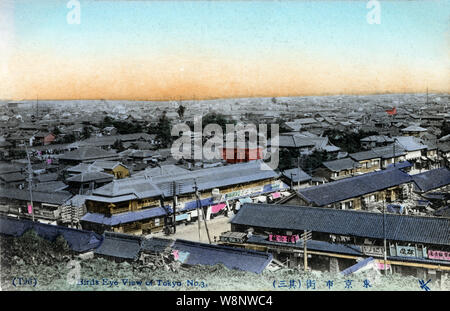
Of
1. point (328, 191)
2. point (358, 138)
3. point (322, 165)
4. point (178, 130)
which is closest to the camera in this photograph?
point (328, 191)

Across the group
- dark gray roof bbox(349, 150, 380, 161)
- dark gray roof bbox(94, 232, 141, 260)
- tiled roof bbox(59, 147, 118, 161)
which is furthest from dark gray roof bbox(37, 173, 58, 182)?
dark gray roof bbox(349, 150, 380, 161)

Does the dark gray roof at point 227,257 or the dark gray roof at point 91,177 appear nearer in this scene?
the dark gray roof at point 227,257

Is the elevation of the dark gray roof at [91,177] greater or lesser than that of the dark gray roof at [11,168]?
lesser

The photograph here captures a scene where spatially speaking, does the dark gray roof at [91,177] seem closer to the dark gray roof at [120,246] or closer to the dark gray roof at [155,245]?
the dark gray roof at [120,246]

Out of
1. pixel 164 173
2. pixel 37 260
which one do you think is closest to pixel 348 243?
pixel 37 260

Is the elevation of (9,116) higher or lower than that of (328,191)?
higher

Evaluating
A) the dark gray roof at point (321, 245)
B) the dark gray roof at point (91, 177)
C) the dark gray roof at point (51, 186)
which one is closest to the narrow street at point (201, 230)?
the dark gray roof at point (321, 245)

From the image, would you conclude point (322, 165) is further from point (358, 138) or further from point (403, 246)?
point (403, 246)
